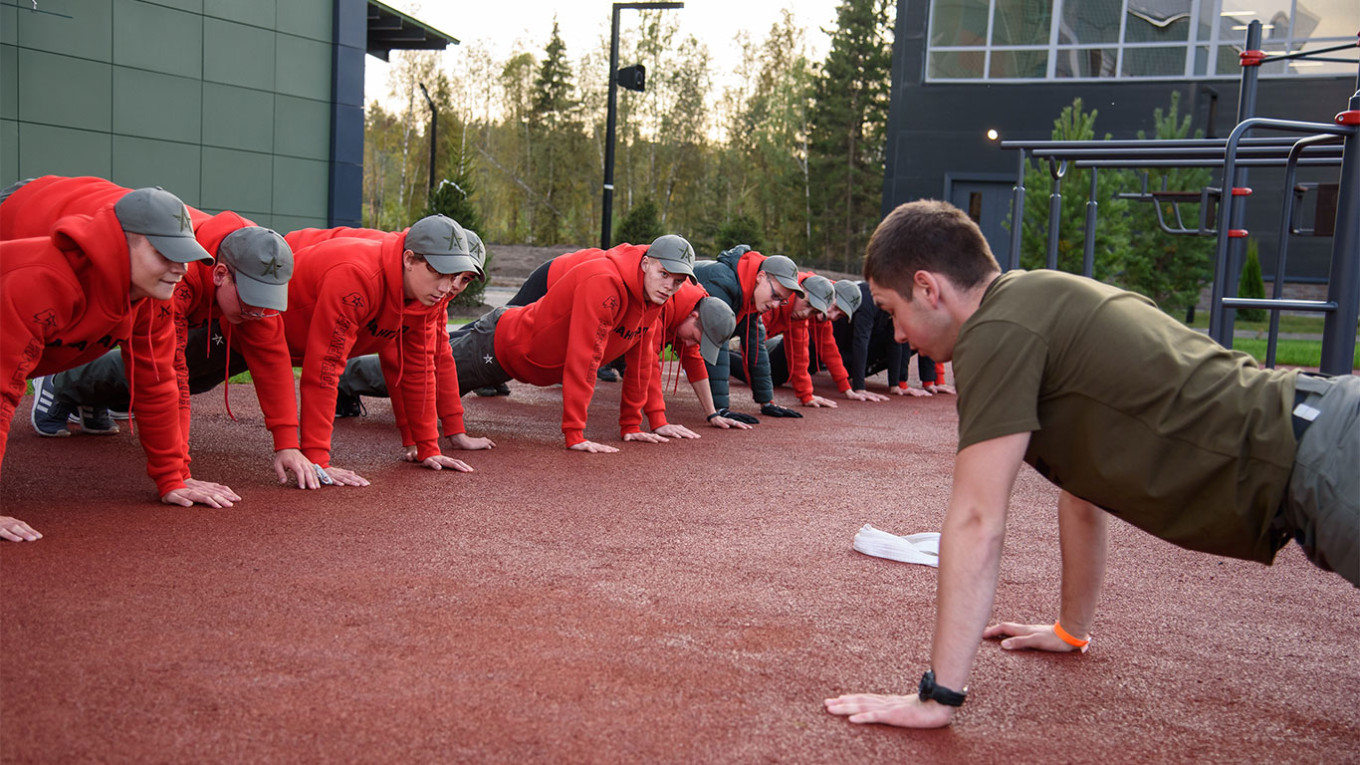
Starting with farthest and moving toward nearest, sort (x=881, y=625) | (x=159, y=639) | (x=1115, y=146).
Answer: (x=1115, y=146) → (x=881, y=625) → (x=159, y=639)

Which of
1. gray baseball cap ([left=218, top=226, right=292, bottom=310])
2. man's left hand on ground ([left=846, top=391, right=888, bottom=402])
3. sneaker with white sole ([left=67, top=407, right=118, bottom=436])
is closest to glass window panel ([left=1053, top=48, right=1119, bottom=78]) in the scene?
man's left hand on ground ([left=846, top=391, right=888, bottom=402])

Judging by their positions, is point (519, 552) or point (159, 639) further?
point (519, 552)

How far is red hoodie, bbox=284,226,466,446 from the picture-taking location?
18.6 feet

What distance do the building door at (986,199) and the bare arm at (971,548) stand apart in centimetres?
2455

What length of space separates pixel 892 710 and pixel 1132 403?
0.95 meters

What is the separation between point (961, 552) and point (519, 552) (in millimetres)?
2288

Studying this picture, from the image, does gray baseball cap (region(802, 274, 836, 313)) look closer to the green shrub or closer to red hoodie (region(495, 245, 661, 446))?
red hoodie (region(495, 245, 661, 446))

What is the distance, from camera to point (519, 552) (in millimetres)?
4289

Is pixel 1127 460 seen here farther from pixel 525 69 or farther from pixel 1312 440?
pixel 525 69

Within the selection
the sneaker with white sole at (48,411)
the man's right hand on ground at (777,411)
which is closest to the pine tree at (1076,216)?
the man's right hand on ground at (777,411)

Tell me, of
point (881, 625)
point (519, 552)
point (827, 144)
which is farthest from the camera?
point (827, 144)

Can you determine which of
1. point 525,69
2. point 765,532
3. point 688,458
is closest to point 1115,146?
point 688,458

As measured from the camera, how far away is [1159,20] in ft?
81.3

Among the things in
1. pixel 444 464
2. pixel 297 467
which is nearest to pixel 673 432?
pixel 444 464
